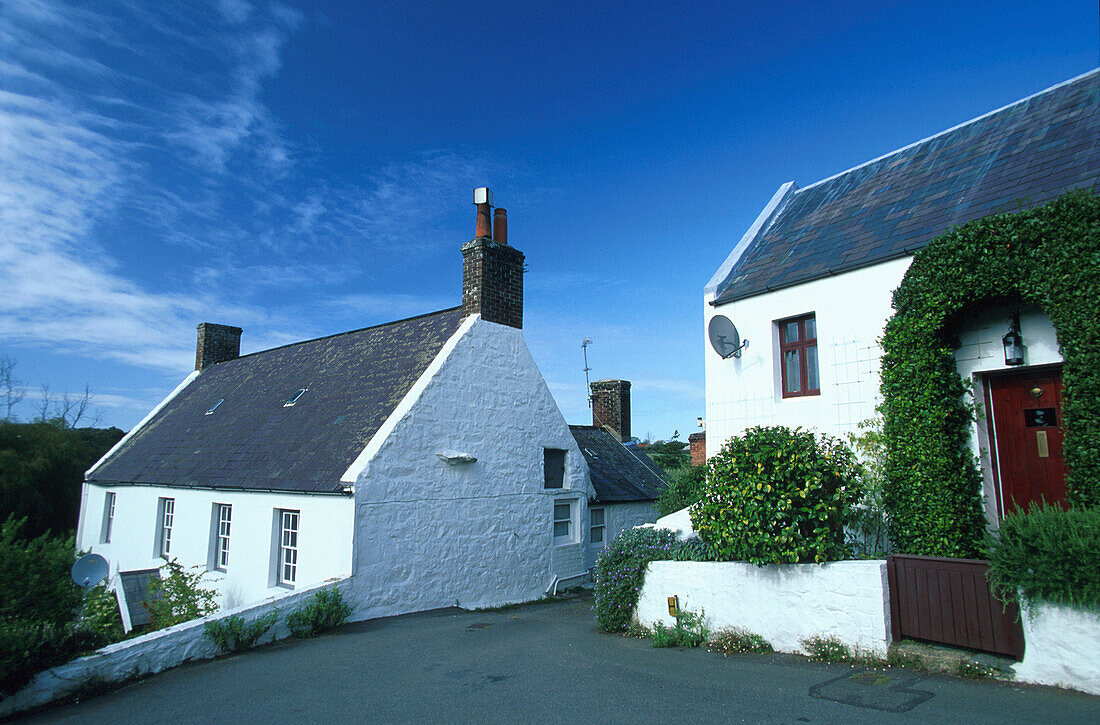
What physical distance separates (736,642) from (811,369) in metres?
4.75

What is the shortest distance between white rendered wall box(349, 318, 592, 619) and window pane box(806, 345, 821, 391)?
696 centimetres

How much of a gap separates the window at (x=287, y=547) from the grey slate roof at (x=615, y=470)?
7.81m

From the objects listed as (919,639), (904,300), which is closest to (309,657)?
(919,639)

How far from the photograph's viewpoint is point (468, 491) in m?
13.6

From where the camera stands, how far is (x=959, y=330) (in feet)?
28.6

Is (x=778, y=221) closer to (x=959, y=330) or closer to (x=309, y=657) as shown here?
(x=959, y=330)

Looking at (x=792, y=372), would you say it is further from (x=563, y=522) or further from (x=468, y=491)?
(x=563, y=522)

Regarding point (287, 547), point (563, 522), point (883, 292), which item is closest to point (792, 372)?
point (883, 292)

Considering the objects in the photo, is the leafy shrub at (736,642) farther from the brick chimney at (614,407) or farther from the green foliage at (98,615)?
the brick chimney at (614,407)

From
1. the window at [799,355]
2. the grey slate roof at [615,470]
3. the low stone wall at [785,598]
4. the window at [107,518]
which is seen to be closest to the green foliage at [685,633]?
the low stone wall at [785,598]

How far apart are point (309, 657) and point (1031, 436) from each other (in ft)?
33.4

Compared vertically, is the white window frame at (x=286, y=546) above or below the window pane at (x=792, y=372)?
below

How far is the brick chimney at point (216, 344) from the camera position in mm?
25438

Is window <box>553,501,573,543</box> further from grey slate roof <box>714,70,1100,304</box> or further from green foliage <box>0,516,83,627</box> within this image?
green foliage <box>0,516,83,627</box>
